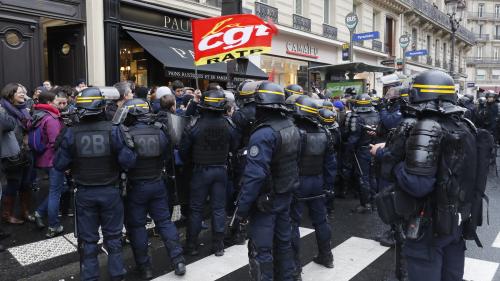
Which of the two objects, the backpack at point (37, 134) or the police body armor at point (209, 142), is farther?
the backpack at point (37, 134)

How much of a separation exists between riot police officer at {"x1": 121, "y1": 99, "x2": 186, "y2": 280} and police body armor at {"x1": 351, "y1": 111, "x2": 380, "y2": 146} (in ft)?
12.5

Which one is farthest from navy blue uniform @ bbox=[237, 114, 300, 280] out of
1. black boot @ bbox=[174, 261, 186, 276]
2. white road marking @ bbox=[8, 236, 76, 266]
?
white road marking @ bbox=[8, 236, 76, 266]

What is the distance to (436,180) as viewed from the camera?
3.03 m

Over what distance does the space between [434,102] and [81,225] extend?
321 cm

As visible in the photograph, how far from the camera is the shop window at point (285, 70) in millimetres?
16781

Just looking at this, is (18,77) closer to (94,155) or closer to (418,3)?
(94,155)

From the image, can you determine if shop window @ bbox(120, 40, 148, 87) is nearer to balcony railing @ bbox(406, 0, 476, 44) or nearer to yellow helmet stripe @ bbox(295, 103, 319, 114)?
yellow helmet stripe @ bbox(295, 103, 319, 114)

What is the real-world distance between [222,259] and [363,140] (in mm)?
3480

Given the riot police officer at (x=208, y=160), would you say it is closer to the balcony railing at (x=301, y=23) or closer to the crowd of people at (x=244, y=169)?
the crowd of people at (x=244, y=169)

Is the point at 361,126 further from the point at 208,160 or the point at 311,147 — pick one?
the point at 208,160

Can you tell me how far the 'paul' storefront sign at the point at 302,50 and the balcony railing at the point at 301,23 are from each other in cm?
64

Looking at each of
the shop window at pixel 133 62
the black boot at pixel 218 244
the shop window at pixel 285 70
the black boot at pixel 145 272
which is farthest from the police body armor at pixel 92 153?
the shop window at pixel 285 70

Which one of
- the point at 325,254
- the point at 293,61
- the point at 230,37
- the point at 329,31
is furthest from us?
the point at 329,31

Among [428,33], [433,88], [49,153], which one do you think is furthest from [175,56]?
[428,33]
